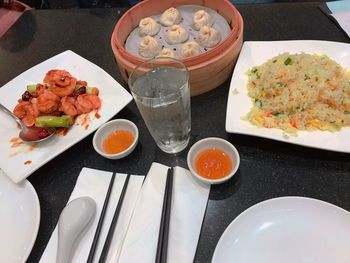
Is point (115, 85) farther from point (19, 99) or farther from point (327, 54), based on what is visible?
point (327, 54)

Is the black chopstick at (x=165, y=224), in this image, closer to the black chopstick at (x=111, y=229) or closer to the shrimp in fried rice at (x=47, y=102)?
the black chopstick at (x=111, y=229)

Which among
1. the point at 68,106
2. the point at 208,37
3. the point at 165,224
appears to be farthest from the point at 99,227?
the point at 208,37

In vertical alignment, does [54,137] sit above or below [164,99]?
below

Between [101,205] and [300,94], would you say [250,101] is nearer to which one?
[300,94]

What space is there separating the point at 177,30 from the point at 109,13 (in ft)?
2.24

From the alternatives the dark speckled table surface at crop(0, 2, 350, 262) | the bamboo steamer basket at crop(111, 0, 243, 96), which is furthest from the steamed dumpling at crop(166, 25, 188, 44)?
the dark speckled table surface at crop(0, 2, 350, 262)

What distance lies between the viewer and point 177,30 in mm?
1568

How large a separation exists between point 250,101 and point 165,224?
0.60 meters

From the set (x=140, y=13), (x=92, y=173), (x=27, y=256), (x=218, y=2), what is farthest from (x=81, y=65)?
(x=27, y=256)

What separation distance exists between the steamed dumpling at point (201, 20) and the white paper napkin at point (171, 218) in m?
0.81

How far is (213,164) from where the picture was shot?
112cm

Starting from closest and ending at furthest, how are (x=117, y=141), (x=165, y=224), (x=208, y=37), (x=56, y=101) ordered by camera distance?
(x=165, y=224) → (x=117, y=141) → (x=56, y=101) → (x=208, y=37)

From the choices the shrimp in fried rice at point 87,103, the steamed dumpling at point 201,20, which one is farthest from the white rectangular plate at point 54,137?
the steamed dumpling at point 201,20

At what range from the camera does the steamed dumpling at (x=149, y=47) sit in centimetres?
152
